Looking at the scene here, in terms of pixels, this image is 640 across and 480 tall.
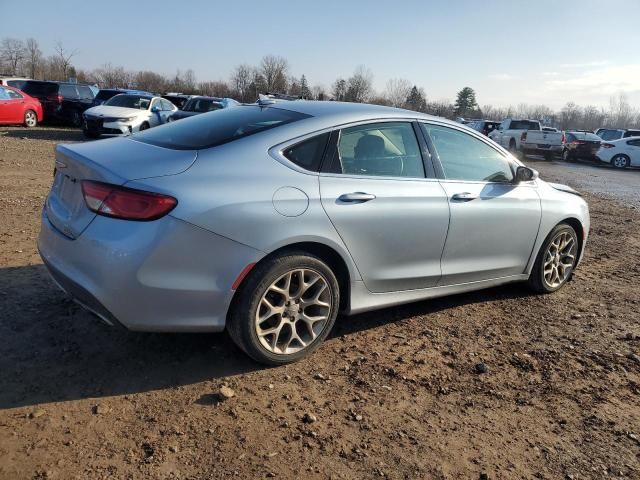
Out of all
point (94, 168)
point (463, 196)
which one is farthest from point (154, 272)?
point (463, 196)

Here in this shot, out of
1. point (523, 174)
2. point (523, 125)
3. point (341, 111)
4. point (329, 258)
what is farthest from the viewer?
point (523, 125)

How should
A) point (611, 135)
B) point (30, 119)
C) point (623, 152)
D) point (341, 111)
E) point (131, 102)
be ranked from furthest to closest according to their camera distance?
point (611, 135) < point (623, 152) < point (30, 119) < point (131, 102) < point (341, 111)

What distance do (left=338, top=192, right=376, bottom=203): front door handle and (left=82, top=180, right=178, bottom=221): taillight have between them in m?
1.06

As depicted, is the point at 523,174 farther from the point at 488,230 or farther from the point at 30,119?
the point at 30,119

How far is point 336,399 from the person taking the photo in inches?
117

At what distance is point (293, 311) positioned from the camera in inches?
126

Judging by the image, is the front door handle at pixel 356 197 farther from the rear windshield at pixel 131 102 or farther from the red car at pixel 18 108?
the red car at pixel 18 108

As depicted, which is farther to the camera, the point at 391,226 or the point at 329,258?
the point at 391,226

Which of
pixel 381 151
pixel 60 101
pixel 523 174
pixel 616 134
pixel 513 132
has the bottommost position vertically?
pixel 60 101

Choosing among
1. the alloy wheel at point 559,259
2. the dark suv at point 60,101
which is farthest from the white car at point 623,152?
the dark suv at point 60,101

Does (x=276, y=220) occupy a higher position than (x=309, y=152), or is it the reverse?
(x=309, y=152)

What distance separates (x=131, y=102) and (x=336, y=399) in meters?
16.0

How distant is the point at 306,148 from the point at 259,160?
1.14 feet

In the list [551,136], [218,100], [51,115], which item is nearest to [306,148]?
[218,100]
